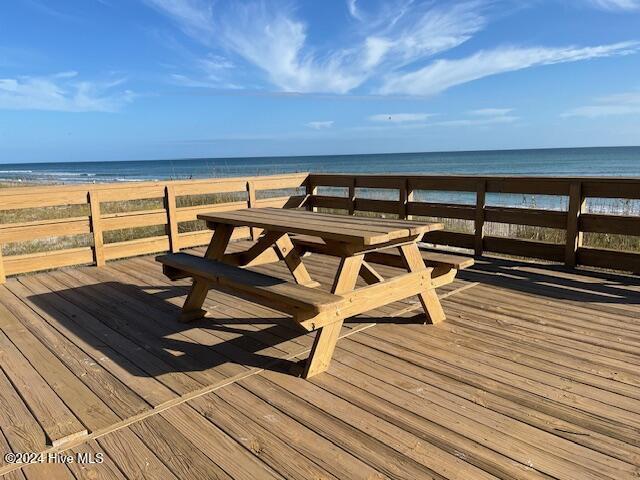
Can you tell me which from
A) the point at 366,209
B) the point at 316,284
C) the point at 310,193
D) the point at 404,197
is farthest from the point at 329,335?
the point at 310,193

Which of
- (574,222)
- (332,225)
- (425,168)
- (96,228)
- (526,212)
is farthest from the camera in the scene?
(425,168)

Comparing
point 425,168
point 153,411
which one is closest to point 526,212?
point 153,411

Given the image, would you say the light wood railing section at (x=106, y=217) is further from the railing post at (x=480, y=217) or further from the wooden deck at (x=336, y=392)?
the railing post at (x=480, y=217)

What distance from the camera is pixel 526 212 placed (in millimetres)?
4527

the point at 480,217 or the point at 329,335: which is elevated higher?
the point at 480,217

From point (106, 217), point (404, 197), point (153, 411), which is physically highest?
point (404, 197)

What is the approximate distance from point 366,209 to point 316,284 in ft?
7.83

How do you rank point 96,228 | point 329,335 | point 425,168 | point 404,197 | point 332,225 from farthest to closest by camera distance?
point 425,168, point 404,197, point 96,228, point 332,225, point 329,335

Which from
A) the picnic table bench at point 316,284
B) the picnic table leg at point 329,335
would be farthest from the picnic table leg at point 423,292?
the picnic table leg at point 329,335

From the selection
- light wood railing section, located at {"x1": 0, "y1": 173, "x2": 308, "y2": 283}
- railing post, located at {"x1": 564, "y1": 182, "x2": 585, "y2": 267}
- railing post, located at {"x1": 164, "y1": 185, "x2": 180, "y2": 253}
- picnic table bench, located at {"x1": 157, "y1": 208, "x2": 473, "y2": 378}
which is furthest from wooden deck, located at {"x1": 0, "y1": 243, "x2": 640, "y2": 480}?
railing post, located at {"x1": 164, "y1": 185, "x2": 180, "y2": 253}

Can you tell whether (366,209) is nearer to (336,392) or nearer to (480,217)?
(480,217)

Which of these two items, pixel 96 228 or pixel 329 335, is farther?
pixel 96 228

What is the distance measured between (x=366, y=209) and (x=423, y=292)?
314cm

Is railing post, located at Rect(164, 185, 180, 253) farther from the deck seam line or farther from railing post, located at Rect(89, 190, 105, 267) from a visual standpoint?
the deck seam line
